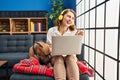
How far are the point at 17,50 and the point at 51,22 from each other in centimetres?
141

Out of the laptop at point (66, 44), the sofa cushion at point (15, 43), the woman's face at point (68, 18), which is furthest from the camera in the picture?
the sofa cushion at point (15, 43)

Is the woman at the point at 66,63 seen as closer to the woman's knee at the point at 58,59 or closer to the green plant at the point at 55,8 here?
the woman's knee at the point at 58,59

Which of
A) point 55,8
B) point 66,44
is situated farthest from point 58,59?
point 55,8

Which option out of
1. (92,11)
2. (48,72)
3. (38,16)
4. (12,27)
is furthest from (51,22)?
(48,72)

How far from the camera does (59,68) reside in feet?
7.08

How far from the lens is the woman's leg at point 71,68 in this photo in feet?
6.95

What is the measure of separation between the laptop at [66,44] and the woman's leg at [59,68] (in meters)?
0.21

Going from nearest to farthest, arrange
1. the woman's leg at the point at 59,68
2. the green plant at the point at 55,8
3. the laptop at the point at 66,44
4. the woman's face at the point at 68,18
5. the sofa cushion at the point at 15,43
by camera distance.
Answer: the laptop at the point at 66,44
the woman's leg at the point at 59,68
the woman's face at the point at 68,18
the sofa cushion at the point at 15,43
the green plant at the point at 55,8

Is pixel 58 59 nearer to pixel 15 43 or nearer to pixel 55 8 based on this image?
pixel 15 43

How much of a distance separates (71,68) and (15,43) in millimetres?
2283

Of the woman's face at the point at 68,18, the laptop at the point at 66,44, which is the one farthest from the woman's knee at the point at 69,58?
the woman's face at the point at 68,18

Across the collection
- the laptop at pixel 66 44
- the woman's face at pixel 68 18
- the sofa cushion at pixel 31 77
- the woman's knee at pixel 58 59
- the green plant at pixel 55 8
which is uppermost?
the green plant at pixel 55 8

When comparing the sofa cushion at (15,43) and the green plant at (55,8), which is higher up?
the green plant at (55,8)

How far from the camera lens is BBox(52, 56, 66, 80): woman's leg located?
2.11 meters
